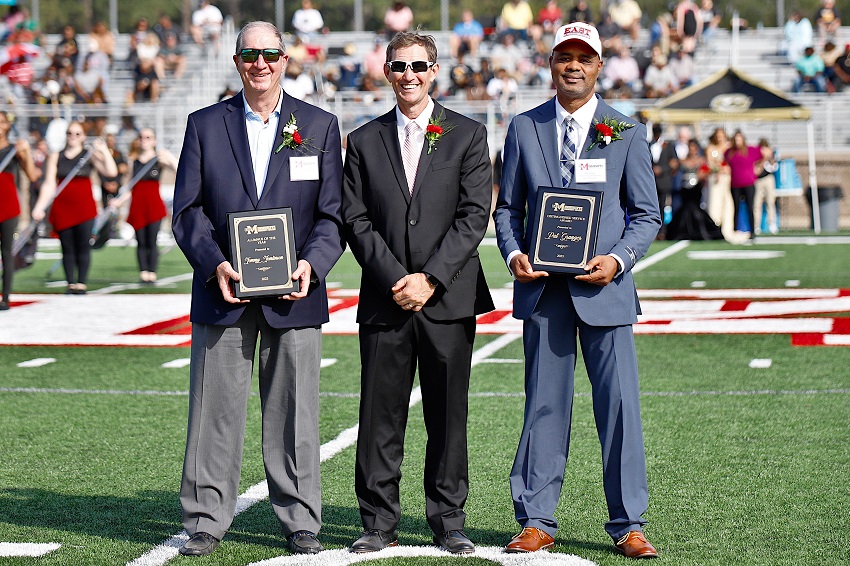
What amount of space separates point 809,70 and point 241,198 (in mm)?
27360

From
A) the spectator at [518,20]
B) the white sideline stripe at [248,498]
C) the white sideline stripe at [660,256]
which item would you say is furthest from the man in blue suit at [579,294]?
the spectator at [518,20]

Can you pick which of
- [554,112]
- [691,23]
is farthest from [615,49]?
[554,112]

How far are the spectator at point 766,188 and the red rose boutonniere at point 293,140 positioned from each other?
21.2m

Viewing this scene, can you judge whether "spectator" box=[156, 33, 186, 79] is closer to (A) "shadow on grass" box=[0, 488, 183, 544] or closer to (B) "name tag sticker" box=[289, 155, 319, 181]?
(A) "shadow on grass" box=[0, 488, 183, 544]

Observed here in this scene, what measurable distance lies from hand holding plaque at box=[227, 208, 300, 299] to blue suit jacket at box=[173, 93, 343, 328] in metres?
0.10

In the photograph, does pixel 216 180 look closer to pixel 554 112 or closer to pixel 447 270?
pixel 447 270

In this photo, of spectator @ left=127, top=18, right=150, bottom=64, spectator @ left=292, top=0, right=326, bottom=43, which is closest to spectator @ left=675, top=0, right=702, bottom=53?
spectator @ left=292, top=0, right=326, bottom=43

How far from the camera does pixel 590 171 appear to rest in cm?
514

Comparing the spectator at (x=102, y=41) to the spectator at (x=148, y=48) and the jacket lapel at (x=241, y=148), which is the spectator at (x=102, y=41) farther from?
→ the jacket lapel at (x=241, y=148)

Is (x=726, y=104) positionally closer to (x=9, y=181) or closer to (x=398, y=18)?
(x=398, y=18)

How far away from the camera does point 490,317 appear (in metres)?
12.9

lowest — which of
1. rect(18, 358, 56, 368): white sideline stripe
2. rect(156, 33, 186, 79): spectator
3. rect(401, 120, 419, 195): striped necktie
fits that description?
rect(18, 358, 56, 368): white sideline stripe

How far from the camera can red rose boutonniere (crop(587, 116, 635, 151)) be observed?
16.8ft

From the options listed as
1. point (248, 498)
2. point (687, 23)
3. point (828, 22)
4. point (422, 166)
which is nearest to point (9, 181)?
point (248, 498)
